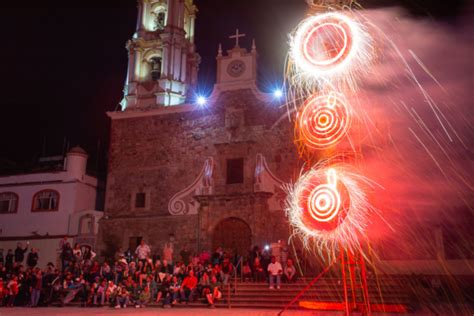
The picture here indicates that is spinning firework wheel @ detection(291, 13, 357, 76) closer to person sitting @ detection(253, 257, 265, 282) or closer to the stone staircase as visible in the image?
the stone staircase

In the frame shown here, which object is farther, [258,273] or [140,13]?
[140,13]

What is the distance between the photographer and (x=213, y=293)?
46.2 feet

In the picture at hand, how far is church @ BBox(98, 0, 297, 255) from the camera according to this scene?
67.3 ft

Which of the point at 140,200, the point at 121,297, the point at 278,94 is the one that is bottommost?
the point at 121,297

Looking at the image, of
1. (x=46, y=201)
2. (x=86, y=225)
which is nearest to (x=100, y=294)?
(x=86, y=225)

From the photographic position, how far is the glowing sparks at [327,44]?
827cm

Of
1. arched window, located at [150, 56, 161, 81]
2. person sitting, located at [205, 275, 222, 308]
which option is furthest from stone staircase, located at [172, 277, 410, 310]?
arched window, located at [150, 56, 161, 81]

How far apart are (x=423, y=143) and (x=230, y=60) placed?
981 cm

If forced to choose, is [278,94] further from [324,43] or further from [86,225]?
[324,43]

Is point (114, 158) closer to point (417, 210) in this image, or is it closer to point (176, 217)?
point (176, 217)

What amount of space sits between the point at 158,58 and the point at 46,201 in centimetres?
987

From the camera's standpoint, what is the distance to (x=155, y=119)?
23.2 meters

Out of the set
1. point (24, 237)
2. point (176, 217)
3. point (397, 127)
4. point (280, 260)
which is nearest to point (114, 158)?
point (176, 217)

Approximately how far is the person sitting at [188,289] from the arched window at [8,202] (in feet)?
49.4
